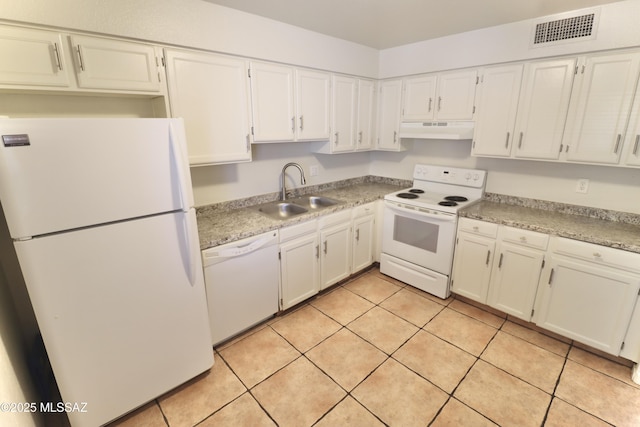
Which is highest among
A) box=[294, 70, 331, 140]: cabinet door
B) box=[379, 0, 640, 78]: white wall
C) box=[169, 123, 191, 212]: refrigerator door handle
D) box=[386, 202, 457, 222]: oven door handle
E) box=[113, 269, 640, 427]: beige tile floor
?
Result: box=[379, 0, 640, 78]: white wall

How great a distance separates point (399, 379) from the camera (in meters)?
1.96

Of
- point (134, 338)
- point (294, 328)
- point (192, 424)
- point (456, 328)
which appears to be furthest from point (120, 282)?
point (456, 328)

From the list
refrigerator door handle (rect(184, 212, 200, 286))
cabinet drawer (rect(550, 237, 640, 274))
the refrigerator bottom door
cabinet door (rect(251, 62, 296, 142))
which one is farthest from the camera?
cabinet door (rect(251, 62, 296, 142))

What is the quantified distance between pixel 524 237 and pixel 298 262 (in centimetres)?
183

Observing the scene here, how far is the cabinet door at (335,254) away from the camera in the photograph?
9.13 feet

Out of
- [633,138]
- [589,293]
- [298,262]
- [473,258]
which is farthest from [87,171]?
[633,138]

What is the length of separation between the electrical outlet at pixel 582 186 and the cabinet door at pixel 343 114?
6.72ft

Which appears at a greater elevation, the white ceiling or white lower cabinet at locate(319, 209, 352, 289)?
the white ceiling

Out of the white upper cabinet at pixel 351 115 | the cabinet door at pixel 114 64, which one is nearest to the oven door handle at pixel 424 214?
the white upper cabinet at pixel 351 115

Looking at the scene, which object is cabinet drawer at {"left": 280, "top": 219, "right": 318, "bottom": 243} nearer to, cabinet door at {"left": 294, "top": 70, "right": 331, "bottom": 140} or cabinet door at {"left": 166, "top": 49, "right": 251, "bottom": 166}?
cabinet door at {"left": 166, "top": 49, "right": 251, "bottom": 166}

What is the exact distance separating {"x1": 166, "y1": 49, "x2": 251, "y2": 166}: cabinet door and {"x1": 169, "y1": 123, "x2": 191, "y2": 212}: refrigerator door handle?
498mm

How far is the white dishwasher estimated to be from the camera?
2035 millimetres

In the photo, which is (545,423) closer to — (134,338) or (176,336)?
(176,336)

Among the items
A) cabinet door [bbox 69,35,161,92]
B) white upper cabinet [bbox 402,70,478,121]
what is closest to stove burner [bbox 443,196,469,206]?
white upper cabinet [bbox 402,70,478,121]
